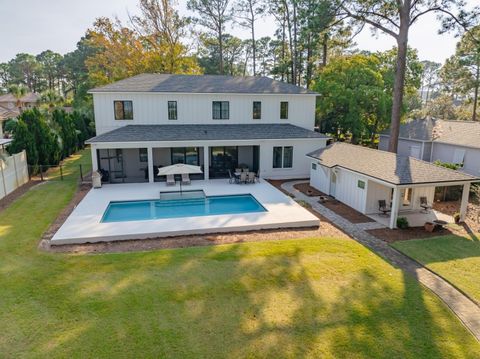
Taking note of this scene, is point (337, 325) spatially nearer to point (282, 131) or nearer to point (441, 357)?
point (441, 357)

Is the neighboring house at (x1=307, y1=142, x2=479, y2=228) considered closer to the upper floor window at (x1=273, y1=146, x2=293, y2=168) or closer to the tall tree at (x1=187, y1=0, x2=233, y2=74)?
the upper floor window at (x1=273, y1=146, x2=293, y2=168)

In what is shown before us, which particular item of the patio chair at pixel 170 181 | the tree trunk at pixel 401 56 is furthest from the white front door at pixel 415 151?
the patio chair at pixel 170 181

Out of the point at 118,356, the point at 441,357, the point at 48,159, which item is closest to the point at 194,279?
the point at 118,356

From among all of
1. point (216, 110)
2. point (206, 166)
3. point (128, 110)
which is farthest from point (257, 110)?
point (128, 110)

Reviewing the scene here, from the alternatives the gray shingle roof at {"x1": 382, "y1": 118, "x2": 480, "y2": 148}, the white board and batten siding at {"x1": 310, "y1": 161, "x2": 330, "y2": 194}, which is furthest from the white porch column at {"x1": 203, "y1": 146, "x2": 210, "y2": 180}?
the gray shingle roof at {"x1": 382, "y1": 118, "x2": 480, "y2": 148}

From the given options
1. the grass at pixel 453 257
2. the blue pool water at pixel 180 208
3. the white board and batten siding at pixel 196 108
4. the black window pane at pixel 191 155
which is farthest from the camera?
the black window pane at pixel 191 155

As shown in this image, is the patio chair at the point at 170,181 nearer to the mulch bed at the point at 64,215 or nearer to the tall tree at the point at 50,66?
the mulch bed at the point at 64,215

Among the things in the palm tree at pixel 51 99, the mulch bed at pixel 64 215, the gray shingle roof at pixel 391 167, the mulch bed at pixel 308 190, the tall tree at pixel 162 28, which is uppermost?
the tall tree at pixel 162 28
